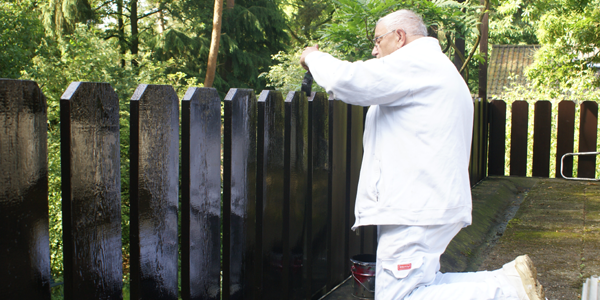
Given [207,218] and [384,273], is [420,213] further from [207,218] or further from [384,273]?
[207,218]

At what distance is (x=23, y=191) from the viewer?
1376mm

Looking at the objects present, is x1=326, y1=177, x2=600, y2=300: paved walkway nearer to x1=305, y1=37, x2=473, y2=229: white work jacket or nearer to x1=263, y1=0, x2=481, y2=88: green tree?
x1=305, y1=37, x2=473, y2=229: white work jacket

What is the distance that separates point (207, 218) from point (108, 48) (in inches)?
600

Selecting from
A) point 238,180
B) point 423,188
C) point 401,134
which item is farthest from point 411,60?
point 238,180

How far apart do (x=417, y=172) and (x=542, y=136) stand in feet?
19.0

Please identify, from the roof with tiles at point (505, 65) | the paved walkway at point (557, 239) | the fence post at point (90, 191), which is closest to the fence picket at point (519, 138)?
the paved walkway at point (557, 239)

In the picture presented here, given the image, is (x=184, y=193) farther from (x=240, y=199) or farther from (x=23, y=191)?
(x=23, y=191)

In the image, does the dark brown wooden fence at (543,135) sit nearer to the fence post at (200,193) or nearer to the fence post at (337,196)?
the fence post at (337,196)

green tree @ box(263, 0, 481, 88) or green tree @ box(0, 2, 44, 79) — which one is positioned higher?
green tree @ box(0, 2, 44, 79)

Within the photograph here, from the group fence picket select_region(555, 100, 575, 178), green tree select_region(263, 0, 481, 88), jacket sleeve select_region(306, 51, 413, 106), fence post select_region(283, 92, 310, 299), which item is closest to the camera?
jacket sleeve select_region(306, 51, 413, 106)

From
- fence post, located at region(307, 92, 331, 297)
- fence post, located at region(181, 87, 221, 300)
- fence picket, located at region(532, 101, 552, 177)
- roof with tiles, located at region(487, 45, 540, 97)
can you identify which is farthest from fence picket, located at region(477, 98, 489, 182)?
roof with tiles, located at region(487, 45, 540, 97)

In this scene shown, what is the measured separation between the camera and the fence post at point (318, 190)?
2660 mm

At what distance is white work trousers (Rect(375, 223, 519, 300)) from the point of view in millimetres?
1941

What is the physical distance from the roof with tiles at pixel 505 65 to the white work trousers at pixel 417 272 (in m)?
→ 23.9
